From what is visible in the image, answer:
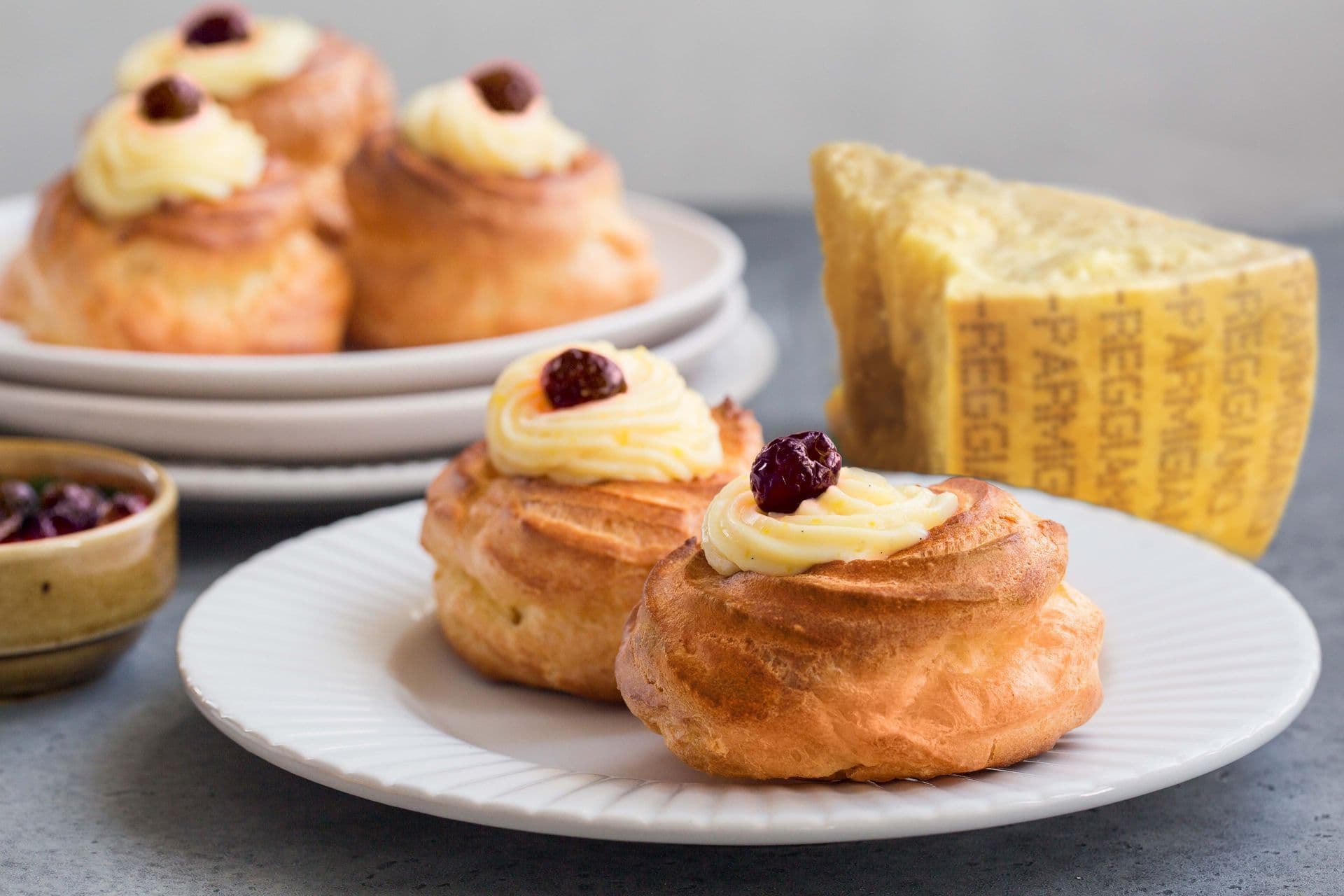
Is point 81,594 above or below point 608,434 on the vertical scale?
below

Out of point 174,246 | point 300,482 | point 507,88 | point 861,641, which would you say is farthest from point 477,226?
point 861,641

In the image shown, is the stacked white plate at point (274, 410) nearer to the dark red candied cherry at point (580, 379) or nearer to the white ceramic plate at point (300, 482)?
the white ceramic plate at point (300, 482)

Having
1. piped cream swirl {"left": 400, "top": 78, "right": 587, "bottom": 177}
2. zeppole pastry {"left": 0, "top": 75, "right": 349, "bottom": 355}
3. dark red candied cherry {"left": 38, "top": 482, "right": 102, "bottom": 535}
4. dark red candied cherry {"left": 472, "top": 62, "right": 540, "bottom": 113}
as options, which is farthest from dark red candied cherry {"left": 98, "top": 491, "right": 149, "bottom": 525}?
dark red candied cherry {"left": 472, "top": 62, "right": 540, "bottom": 113}

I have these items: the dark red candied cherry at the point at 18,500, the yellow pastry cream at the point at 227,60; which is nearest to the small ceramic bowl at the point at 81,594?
the dark red candied cherry at the point at 18,500

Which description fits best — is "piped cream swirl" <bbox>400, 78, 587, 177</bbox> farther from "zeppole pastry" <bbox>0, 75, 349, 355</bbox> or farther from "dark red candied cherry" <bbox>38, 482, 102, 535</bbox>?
"dark red candied cherry" <bbox>38, 482, 102, 535</bbox>

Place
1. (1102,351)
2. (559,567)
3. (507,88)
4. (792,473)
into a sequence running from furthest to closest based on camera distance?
1. (507,88)
2. (1102,351)
3. (559,567)
4. (792,473)

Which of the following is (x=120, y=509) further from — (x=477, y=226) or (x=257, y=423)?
(x=477, y=226)
